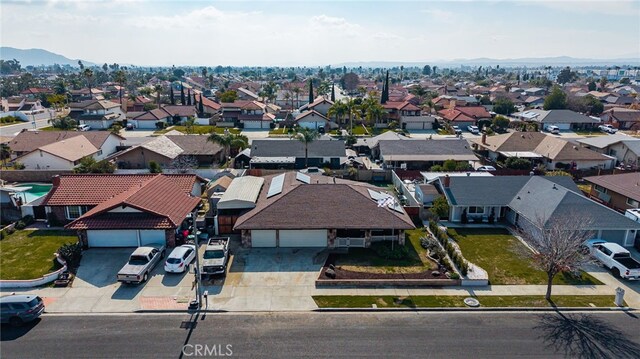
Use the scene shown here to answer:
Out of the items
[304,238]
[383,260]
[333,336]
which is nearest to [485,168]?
[383,260]

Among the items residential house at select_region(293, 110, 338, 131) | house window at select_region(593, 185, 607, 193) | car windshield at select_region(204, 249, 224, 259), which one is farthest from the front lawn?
residential house at select_region(293, 110, 338, 131)

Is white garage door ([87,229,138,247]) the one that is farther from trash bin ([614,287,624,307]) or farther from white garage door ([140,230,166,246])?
trash bin ([614,287,624,307])

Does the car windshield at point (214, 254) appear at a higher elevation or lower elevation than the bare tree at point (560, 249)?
lower

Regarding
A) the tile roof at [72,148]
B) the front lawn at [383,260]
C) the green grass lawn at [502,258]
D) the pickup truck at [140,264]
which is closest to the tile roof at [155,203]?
the pickup truck at [140,264]

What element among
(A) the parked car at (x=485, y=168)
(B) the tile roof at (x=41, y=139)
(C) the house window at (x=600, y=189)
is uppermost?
(B) the tile roof at (x=41, y=139)

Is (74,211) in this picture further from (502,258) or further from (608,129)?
(608,129)

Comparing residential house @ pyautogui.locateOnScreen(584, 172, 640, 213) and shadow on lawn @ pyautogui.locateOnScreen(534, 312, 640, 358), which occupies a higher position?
residential house @ pyautogui.locateOnScreen(584, 172, 640, 213)

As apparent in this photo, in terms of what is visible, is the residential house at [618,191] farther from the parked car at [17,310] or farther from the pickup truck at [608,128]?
the pickup truck at [608,128]

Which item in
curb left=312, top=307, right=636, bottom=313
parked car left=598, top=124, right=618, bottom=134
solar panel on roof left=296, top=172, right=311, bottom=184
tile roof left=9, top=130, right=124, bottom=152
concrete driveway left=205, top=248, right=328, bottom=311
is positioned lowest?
curb left=312, top=307, right=636, bottom=313
